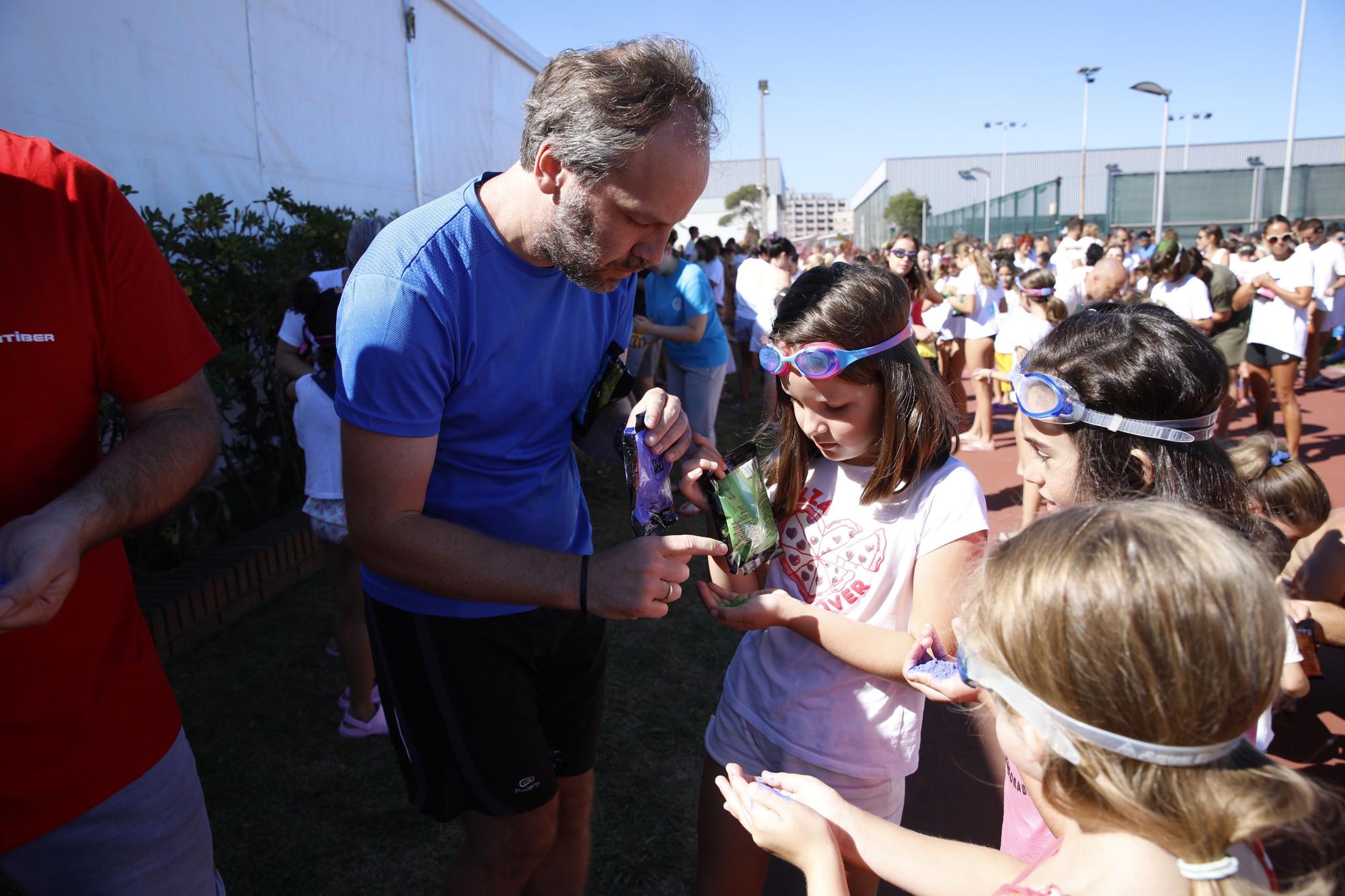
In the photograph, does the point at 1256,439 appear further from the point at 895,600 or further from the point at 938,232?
the point at 938,232

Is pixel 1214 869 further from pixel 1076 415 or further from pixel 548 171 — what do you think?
pixel 548 171

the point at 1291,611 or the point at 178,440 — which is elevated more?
the point at 178,440

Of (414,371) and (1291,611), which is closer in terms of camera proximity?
(414,371)

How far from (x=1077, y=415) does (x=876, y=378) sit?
453 mm

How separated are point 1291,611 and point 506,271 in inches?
107

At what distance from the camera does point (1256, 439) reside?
3369 mm

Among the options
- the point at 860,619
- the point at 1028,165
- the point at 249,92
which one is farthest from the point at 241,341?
the point at 1028,165

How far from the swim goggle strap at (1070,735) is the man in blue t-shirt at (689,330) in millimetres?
5484

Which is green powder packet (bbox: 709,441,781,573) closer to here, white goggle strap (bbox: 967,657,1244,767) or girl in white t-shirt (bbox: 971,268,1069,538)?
white goggle strap (bbox: 967,657,1244,767)

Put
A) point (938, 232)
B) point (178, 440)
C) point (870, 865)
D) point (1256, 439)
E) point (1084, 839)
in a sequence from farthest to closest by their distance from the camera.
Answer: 1. point (938, 232)
2. point (1256, 439)
3. point (178, 440)
4. point (870, 865)
5. point (1084, 839)

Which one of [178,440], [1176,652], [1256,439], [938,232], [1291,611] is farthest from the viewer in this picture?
[938,232]

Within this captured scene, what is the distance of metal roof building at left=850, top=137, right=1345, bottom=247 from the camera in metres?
59.9

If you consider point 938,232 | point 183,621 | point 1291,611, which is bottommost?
point 183,621

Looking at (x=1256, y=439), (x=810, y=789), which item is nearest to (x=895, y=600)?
(x=810, y=789)
